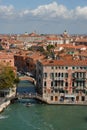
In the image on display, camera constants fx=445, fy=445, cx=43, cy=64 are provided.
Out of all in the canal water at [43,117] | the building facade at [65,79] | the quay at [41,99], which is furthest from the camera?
the building facade at [65,79]

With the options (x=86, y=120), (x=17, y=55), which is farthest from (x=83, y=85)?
(x=17, y=55)

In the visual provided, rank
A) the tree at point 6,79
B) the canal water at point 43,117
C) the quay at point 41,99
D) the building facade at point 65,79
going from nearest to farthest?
the canal water at point 43,117, the quay at point 41,99, the building facade at point 65,79, the tree at point 6,79

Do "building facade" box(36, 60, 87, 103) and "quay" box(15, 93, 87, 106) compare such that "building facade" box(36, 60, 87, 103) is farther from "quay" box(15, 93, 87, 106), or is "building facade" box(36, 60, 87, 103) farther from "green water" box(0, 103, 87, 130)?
"green water" box(0, 103, 87, 130)

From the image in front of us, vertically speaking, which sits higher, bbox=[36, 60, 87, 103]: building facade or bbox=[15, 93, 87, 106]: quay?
bbox=[36, 60, 87, 103]: building facade

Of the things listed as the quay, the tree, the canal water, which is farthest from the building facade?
the tree

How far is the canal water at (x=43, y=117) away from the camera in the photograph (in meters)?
31.3

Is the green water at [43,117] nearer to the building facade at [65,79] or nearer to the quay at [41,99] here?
the quay at [41,99]

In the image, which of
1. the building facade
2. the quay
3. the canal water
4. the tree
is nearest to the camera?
the canal water

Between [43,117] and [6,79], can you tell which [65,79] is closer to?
[6,79]

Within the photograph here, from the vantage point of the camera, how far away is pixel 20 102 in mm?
40656

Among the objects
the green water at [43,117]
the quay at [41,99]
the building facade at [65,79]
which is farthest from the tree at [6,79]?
the building facade at [65,79]

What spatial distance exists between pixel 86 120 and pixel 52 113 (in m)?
3.68

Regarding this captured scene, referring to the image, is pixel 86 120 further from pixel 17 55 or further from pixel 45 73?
pixel 17 55

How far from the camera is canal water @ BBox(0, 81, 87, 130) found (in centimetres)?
3134
